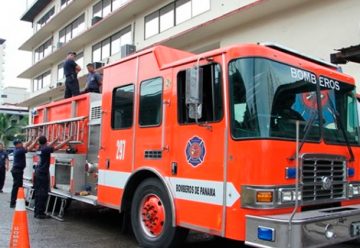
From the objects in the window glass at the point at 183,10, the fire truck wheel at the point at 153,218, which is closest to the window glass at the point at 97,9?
the window glass at the point at 183,10

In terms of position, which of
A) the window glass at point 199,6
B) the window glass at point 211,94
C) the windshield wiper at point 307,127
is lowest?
the windshield wiper at point 307,127

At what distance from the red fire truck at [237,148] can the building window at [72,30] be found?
27209 mm

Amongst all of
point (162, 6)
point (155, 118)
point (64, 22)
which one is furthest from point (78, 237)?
point (64, 22)

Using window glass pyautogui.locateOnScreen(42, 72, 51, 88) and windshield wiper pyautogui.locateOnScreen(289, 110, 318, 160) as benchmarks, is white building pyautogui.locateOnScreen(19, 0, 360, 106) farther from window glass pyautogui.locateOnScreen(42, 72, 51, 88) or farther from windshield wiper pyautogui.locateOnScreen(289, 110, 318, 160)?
windshield wiper pyautogui.locateOnScreen(289, 110, 318, 160)

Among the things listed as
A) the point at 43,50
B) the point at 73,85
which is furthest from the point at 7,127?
the point at 73,85

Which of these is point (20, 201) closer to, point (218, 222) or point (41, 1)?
point (218, 222)

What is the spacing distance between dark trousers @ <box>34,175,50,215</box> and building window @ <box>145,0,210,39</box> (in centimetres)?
1113

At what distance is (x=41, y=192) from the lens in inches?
368

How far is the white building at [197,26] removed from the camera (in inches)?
508

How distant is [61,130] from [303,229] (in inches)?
253

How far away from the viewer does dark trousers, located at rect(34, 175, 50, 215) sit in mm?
9352

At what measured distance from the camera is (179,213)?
596cm

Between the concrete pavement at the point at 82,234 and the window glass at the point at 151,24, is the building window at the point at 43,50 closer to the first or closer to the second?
the window glass at the point at 151,24

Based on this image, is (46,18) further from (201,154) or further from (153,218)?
(201,154)
